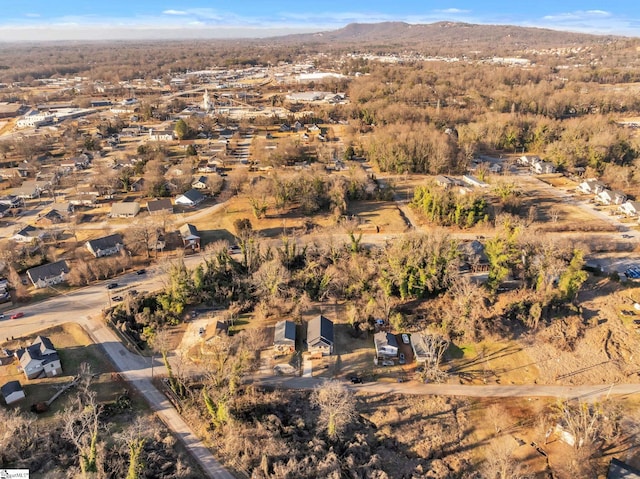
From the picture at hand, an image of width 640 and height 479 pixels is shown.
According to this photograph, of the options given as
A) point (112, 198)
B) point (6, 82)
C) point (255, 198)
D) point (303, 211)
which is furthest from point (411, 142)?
point (6, 82)

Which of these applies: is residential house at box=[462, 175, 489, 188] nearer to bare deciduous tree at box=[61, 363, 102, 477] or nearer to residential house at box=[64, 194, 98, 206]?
bare deciduous tree at box=[61, 363, 102, 477]

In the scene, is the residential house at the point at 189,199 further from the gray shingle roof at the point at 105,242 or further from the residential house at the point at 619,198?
the residential house at the point at 619,198

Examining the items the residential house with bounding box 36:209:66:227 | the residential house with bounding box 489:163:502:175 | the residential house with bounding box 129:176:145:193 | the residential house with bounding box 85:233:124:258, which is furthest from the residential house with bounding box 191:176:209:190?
the residential house with bounding box 489:163:502:175

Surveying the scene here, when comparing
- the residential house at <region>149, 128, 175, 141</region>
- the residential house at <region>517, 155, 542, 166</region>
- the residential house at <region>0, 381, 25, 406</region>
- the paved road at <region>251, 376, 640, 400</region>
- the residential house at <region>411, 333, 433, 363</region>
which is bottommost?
the paved road at <region>251, 376, 640, 400</region>

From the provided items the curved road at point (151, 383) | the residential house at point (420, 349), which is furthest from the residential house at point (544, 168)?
the residential house at point (420, 349)

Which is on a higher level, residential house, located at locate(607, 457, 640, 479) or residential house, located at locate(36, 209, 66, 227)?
residential house, located at locate(36, 209, 66, 227)

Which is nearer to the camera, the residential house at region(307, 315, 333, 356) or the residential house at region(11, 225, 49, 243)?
the residential house at region(307, 315, 333, 356)
